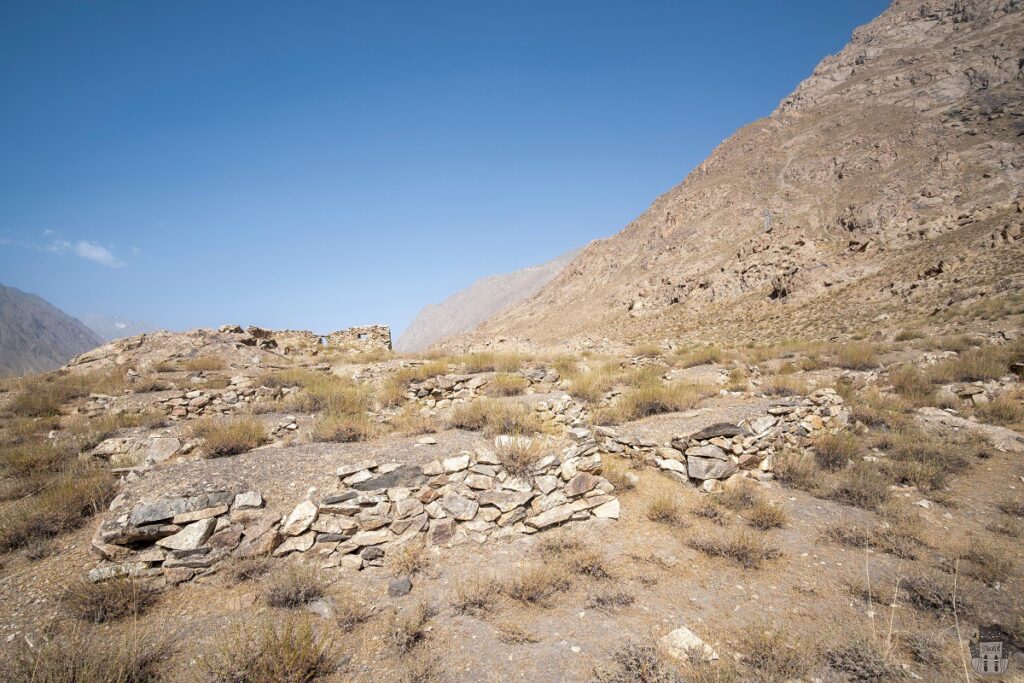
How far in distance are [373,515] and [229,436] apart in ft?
8.86

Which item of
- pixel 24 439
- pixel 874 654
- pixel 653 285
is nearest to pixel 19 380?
pixel 24 439

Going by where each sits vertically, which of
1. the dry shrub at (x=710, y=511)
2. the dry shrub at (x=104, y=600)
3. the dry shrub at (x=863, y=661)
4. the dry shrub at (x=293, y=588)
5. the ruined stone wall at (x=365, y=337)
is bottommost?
the dry shrub at (x=863, y=661)

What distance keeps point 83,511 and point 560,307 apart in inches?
1991

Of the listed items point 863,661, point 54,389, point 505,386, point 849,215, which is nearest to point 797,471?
point 863,661

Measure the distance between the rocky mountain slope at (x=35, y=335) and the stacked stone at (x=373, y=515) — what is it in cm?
8250

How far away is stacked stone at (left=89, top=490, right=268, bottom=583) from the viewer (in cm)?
391

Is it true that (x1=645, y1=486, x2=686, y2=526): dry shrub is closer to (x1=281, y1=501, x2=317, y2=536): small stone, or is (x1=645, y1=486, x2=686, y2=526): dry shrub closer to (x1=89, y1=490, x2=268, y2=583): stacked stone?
(x1=281, y1=501, x2=317, y2=536): small stone

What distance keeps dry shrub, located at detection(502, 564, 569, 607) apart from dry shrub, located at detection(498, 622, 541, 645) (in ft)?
1.26

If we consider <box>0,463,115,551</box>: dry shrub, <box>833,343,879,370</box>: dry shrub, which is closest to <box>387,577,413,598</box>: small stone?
<box>0,463,115,551</box>: dry shrub

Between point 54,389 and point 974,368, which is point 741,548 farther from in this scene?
point 54,389

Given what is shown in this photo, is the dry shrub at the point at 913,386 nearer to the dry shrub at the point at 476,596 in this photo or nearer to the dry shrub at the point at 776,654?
the dry shrub at the point at 776,654

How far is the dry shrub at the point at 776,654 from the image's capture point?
9.90ft

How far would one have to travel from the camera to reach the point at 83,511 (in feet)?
14.9

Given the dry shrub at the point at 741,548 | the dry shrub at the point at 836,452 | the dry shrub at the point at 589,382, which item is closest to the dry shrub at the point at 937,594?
the dry shrub at the point at 741,548
